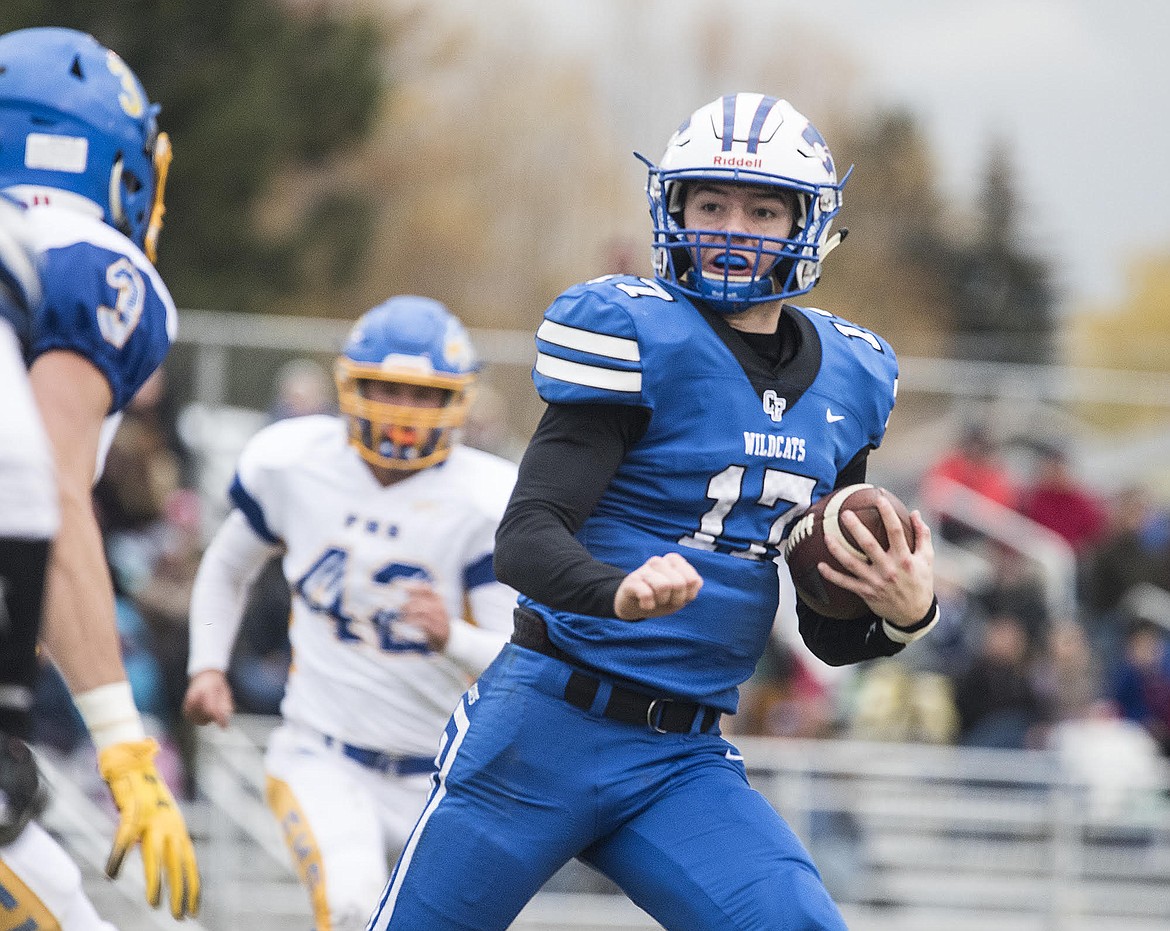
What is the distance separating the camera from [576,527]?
3.42 meters

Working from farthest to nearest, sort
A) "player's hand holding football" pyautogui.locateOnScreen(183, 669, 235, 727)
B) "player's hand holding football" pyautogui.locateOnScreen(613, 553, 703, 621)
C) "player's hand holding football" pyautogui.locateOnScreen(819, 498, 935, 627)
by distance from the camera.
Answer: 1. "player's hand holding football" pyautogui.locateOnScreen(183, 669, 235, 727)
2. "player's hand holding football" pyautogui.locateOnScreen(819, 498, 935, 627)
3. "player's hand holding football" pyautogui.locateOnScreen(613, 553, 703, 621)

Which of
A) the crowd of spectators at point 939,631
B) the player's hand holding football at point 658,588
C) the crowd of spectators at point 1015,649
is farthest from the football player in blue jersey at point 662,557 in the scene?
the crowd of spectators at point 1015,649

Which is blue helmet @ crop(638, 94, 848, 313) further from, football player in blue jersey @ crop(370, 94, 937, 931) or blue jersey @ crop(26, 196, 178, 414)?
blue jersey @ crop(26, 196, 178, 414)

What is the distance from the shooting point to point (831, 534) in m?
3.53

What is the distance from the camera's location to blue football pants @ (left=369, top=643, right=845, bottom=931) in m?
3.46

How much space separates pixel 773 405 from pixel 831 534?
0.93 ft

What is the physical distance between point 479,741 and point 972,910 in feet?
20.6

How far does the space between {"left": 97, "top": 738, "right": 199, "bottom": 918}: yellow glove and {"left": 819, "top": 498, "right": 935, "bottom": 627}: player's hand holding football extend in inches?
52.1

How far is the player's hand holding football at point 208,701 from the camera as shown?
4.87 metres

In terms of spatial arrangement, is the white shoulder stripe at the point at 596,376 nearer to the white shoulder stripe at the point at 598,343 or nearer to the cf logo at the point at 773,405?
the white shoulder stripe at the point at 598,343

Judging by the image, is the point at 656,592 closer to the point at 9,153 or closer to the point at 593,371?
the point at 593,371

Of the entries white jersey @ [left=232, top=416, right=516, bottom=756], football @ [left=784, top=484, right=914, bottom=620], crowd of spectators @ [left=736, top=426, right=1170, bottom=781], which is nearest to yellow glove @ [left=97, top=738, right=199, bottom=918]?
football @ [left=784, top=484, right=914, bottom=620]

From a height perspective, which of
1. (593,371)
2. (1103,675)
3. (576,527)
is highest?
(593,371)

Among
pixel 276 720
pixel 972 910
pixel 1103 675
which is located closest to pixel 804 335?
pixel 276 720
